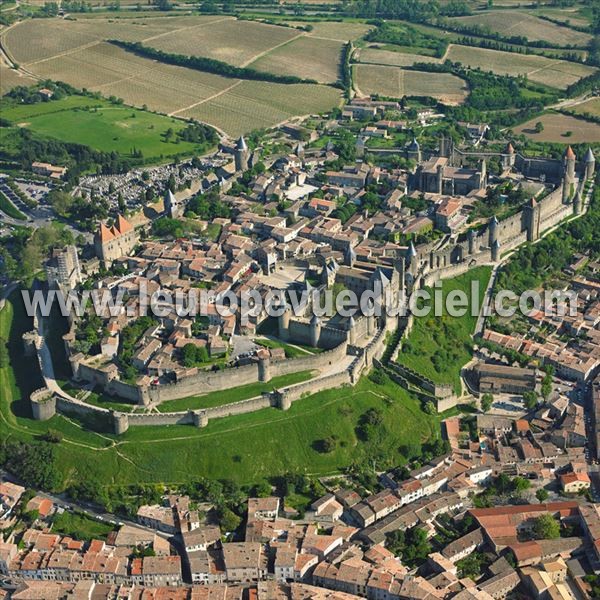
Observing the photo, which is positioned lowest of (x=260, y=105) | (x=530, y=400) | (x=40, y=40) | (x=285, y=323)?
(x=530, y=400)

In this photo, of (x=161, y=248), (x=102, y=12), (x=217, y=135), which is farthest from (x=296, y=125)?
(x=102, y=12)

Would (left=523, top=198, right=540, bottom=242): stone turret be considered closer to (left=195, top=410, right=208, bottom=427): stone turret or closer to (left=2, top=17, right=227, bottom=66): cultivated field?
(left=195, top=410, right=208, bottom=427): stone turret

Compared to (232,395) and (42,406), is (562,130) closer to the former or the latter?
(232,395)

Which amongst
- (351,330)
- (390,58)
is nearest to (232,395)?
(351,330)

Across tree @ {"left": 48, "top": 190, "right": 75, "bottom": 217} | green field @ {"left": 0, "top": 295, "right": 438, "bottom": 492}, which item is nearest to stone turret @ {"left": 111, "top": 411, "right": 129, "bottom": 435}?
green field @ {"left": 0, "top": 295, "right": 438, "bottom": 492}

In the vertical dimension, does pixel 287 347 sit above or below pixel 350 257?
below

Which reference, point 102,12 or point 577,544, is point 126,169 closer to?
point 577,544
